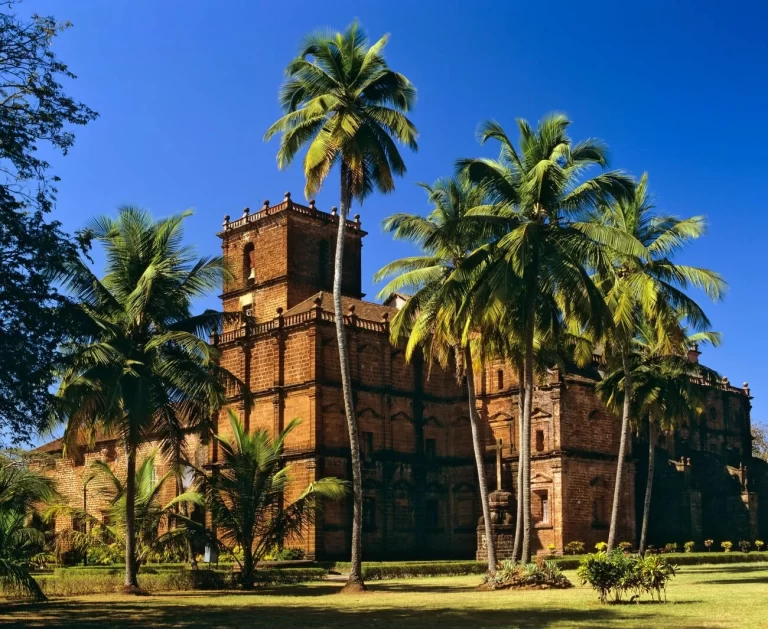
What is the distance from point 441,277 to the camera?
31594 millimetres

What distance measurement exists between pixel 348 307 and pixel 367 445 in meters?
7.56

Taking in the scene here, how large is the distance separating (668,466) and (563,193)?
3292cm

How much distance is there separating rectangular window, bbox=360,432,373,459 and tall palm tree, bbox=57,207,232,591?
19833 mm

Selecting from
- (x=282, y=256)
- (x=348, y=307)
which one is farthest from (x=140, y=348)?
(x=282, y=256)

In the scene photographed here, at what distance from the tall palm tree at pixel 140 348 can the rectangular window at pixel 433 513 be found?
962 inches

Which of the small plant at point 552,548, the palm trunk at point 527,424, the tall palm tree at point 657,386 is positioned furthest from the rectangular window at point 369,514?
the palm trunk at point 527,424

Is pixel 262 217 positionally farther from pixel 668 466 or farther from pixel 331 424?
pixel 668 466

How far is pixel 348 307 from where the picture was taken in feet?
170

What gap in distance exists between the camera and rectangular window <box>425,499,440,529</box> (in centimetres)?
5178

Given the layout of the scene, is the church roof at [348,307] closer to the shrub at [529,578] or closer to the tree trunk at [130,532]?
the tree trunk at [130,532]

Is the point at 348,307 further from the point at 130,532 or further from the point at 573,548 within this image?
the point at 130,532

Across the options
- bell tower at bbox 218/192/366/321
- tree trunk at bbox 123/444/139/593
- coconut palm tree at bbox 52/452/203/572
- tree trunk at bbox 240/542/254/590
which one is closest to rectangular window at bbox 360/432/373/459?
bell tower at bbox 218/192/366/321

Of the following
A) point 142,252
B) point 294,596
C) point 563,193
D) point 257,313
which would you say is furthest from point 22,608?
point 257,313

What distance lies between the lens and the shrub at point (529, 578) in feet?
88.5
